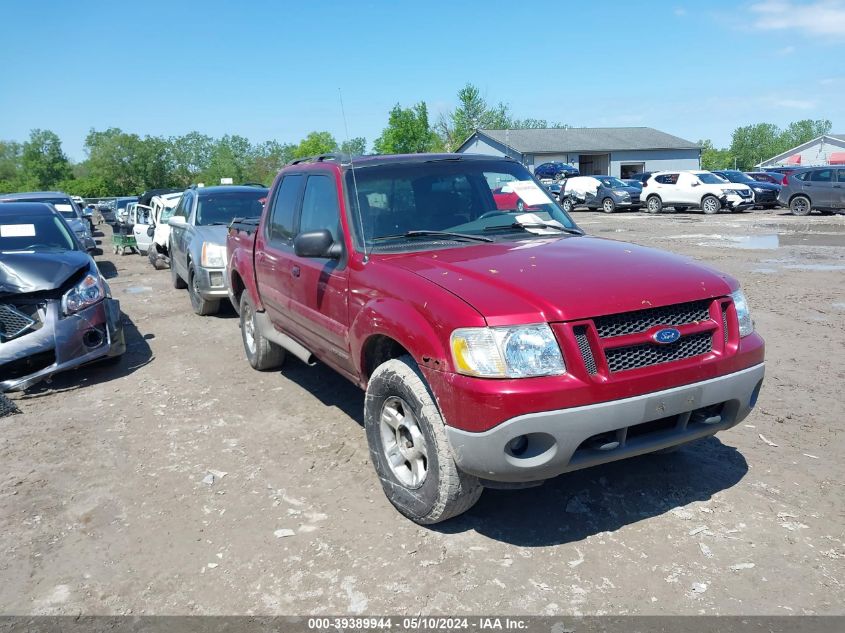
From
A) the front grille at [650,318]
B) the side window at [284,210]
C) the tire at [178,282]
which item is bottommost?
the tire at [178,282]

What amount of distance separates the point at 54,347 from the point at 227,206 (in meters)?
4.86

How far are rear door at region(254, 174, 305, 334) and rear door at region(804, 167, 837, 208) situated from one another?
73.8ft

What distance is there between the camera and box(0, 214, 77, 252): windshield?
7250mm

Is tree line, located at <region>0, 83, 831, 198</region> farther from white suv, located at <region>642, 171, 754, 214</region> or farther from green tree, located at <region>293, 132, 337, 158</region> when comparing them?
white suv, located at <region>642, 171, 754, 214</region>

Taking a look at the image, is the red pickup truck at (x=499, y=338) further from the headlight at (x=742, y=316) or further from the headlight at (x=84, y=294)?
the headlight at (x=84, y=294)

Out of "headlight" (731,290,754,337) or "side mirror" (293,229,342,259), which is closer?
"headlight" (731,290,754,337)

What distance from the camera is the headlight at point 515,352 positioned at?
2982 mm

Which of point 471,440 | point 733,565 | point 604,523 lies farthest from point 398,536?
point 733,565

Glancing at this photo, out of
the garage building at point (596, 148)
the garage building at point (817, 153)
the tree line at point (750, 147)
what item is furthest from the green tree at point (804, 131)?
the garage building at point (596, 148)

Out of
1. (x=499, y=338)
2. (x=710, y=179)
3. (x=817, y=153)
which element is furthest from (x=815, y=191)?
(x=817, y=153)

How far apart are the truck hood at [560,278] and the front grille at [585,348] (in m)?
0.07

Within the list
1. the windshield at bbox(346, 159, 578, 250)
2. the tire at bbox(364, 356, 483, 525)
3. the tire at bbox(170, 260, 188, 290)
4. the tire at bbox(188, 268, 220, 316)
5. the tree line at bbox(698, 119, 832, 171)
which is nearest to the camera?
the tire at bbox(364, 356, 483, 525)

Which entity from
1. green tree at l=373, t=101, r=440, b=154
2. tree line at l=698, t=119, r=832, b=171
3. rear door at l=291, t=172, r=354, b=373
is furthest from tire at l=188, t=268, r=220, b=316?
tree line at l=698, t=119, r=832, b=171

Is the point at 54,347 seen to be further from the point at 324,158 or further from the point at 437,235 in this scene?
the point at 437,235
